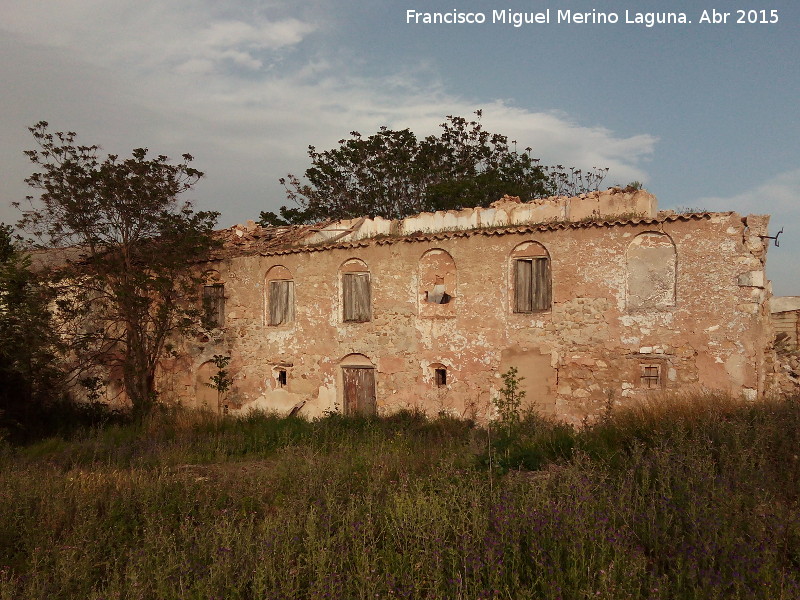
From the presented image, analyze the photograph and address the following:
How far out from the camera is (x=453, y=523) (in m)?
5.03

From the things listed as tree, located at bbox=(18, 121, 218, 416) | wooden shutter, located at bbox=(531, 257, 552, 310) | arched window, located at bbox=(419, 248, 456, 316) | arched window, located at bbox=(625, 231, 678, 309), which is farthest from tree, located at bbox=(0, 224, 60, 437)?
arched window, located at bbox=(625, 231, 678, 309)

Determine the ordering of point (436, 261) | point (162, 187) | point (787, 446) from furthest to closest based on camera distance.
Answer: point (162, 187) < point (436, 261) < point (787, 446)

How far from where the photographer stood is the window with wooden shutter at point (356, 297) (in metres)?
14.7

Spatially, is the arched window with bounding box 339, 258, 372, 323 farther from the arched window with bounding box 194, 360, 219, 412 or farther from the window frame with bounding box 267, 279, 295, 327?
the arched window with bounding box 194, 360, 219, 412

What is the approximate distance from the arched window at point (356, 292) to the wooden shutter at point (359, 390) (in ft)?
4.30

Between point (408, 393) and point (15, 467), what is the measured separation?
800 cm

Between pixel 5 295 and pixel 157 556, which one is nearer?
pixel 157 556

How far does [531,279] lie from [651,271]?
97.5 inches

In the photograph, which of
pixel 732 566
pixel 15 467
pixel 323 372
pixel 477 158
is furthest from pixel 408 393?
pixel 477 158

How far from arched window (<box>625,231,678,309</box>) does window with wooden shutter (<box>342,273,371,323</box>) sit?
6.21 meters

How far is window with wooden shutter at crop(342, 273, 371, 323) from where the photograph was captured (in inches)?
580

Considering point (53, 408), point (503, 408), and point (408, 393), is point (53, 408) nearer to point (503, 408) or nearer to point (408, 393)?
point (408, 393)

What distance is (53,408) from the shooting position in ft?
49.2

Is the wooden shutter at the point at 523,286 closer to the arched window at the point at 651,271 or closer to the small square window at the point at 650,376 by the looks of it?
the arched window at the point at 651,271
